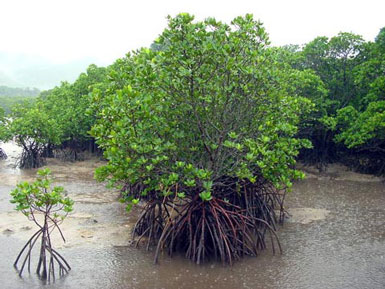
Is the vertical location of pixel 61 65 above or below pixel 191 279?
above

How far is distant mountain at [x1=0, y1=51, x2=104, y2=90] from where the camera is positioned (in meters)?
138

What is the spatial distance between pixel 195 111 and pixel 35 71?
161 m

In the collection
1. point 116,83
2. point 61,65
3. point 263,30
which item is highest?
point 61,65

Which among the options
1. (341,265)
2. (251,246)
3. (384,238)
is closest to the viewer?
(341,265)

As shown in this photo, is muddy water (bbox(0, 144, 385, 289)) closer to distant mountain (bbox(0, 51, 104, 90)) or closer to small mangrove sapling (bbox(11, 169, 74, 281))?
small mangrove sapling (bbox(11, 169, 74, 281))

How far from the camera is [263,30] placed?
8.78m

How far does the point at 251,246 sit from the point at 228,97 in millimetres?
3209

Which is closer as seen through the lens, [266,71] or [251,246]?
[266,71]

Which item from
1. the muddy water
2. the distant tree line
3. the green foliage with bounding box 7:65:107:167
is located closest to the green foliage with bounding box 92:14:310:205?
the distant tree line

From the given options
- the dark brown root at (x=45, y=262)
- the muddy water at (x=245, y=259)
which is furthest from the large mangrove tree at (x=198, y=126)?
the dark brown root at (x=45, y=262)

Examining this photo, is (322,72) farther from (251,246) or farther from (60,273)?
(60,273)

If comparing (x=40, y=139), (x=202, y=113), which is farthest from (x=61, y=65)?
(x=202, y=113)

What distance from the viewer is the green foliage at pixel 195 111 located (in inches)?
317

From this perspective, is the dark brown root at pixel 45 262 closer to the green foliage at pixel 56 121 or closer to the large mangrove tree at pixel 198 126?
the large mangrove tree at pixel 198 126
